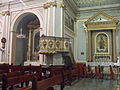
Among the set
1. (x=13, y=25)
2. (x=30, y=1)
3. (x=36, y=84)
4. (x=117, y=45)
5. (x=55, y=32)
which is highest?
(x=30, y=1)

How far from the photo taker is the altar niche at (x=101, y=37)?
1452 cm

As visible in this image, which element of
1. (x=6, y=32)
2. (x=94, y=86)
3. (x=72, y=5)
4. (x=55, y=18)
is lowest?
(x=94, y=86)

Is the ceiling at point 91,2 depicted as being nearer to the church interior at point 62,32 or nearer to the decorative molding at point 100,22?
the church interior at point 62,32

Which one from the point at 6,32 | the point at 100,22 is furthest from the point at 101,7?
the point at 6,32

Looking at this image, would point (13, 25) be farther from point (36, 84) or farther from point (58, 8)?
point (36, 84)

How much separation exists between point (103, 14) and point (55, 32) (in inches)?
252

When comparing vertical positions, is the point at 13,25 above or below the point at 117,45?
above

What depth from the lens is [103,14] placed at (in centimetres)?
1498

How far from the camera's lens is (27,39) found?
15453 millimetres

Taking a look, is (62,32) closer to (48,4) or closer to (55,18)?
(55,18)

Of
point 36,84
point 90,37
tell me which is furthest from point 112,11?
point 36,84

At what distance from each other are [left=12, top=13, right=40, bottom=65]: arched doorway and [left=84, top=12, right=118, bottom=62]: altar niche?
17.5 feet

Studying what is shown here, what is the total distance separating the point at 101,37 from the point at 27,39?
771 cm

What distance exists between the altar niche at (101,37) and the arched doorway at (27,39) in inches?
210
